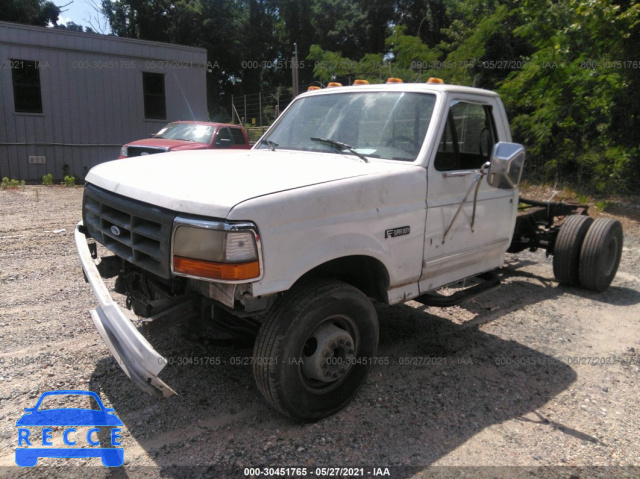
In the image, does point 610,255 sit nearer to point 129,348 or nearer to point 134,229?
point 134,229

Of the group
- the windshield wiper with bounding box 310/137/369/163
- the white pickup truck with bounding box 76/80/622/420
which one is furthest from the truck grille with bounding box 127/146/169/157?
the windshield wiper with bounding box 310/137/369/163

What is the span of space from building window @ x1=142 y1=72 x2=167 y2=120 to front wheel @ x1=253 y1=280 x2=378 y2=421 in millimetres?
14968

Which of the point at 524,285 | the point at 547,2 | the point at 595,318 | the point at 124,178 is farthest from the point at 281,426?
the point at 547,2

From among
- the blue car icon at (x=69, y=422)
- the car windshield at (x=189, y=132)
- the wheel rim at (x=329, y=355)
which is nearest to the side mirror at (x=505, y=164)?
the wheel rim at (x=329, y=355)

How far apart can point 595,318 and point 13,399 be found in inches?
204

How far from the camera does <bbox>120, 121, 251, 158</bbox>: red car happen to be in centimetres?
1033

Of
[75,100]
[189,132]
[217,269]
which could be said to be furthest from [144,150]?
[217,269]

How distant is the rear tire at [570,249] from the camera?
18.8ft

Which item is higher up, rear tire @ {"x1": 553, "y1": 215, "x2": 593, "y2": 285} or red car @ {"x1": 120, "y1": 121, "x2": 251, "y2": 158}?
red car @ {"x1": 120, "y1": 121, "x2": 251, "y2": 158}

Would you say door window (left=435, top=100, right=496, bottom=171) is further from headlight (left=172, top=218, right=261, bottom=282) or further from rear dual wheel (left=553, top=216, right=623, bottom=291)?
rear dual wheel (left=553, top=216, right=623, bottom=291)

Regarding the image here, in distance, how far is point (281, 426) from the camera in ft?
10.2

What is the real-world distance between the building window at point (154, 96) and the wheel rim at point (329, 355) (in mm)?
14991

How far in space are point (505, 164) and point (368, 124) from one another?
41.9 inches

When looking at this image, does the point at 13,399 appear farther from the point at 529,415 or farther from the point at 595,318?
the point at 595,318
